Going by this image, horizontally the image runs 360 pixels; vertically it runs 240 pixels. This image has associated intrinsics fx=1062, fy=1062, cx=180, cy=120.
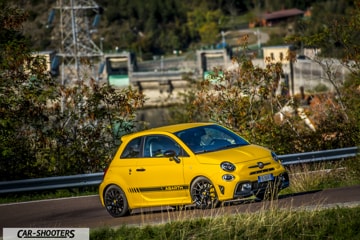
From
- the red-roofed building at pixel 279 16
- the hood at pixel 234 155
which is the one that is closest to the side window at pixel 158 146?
the hood at pixel 234 155

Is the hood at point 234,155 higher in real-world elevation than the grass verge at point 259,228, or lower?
higher

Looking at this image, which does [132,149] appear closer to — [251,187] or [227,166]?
[227,166]

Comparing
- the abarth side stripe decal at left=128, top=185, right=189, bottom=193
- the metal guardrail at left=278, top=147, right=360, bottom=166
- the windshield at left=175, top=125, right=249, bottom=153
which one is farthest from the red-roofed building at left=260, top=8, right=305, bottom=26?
the abarth side stripe decal at left=128, top=185, right=189, bottom=193

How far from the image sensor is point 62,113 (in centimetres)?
2680

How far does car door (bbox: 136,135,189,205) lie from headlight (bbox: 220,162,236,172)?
2.41 feet

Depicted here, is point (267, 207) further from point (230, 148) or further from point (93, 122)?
point (93, 122)

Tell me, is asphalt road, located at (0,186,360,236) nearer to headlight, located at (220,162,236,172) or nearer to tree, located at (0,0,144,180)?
headlight, located at (220,162,236,172)

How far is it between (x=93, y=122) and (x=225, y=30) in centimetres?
12335

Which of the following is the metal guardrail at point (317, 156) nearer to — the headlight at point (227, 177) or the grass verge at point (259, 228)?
the headlight at point (227, 177)

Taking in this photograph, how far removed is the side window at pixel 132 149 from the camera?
56.3 feet

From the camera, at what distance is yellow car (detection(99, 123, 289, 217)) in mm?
16094

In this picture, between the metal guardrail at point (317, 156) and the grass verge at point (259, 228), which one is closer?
the grass verge at point (259, 228)

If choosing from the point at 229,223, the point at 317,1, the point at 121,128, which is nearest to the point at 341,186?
the point at 229,223

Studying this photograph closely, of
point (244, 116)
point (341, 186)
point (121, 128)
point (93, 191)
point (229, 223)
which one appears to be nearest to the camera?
point (229, 223)
